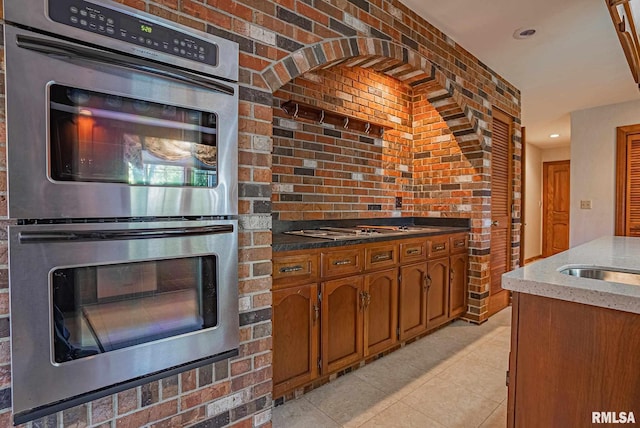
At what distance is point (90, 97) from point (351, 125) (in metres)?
2.14

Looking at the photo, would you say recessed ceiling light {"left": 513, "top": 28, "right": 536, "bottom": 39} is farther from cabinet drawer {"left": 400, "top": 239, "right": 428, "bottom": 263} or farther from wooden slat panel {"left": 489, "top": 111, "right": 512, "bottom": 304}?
cabinet drawer {"left": 400, "top": 239, "right": 428, "bottom": 263}

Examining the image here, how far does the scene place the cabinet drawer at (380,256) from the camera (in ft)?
7.36

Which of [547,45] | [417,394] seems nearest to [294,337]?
[417,394]

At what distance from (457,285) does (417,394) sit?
1430 mm

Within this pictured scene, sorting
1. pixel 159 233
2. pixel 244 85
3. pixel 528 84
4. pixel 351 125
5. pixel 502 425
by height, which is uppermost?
pixel 528 84

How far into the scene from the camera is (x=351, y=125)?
114 inches

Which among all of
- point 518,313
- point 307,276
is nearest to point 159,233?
point 307,276

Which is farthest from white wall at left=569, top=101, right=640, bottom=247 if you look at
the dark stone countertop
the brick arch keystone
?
the dark stone countertop

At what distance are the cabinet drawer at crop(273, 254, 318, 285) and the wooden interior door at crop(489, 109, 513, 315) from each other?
242cm

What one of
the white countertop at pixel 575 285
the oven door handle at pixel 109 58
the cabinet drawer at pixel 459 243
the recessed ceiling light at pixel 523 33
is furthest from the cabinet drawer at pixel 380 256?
the recessed ceiling light at pixel 523 33

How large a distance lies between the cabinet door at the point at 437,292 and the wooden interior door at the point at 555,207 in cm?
526

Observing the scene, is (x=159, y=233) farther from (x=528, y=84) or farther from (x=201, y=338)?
(x=528, y=84)

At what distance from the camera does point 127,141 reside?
1135 millimetres

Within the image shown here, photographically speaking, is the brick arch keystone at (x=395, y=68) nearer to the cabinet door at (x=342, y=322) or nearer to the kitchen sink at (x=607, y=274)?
the cabinet door at (x=342, y=322)
